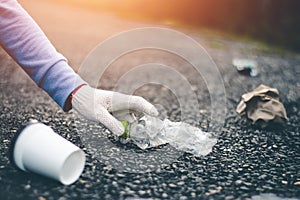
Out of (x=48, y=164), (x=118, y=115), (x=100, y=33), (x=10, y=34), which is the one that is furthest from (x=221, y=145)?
(x=100, y=33)

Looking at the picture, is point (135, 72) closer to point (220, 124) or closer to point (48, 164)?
point (220, 124)

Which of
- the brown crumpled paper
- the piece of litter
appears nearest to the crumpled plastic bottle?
the brown crumpled paper

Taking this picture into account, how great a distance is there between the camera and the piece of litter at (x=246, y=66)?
14.0 feet

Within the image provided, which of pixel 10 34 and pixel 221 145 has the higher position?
pixel 221 145

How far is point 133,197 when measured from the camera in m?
1.72

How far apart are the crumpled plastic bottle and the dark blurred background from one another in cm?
513

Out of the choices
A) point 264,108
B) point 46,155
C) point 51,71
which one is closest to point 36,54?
point 51,71

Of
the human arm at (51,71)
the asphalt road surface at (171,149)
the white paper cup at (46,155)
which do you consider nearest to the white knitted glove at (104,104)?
the human arm at (51,71)

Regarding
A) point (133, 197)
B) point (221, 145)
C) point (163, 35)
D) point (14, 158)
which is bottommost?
point (14, 158)

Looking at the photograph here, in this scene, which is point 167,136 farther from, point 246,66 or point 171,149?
point 246,66

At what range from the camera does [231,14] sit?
8.24 m

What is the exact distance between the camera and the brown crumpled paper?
266 centimetres

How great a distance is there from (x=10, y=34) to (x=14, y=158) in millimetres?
648

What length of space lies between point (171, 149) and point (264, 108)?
0.82 meters
